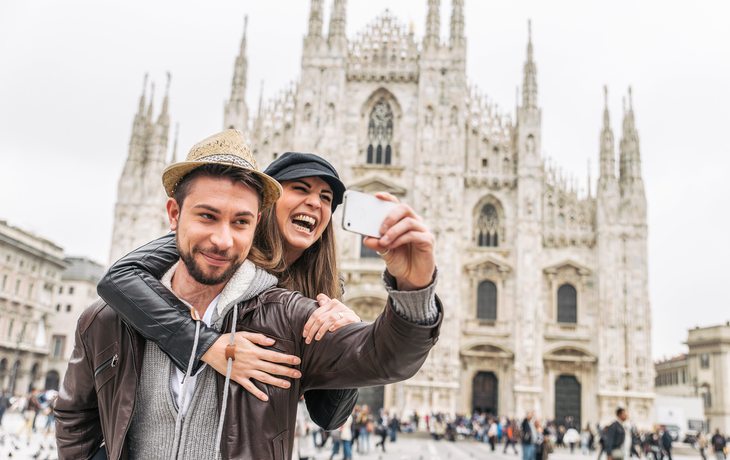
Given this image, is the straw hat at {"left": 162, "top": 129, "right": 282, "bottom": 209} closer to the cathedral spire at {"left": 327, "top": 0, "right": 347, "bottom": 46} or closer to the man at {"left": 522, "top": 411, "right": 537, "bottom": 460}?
the man at {"left": 522, "top": 411, "right": 537, "bottom": 460}

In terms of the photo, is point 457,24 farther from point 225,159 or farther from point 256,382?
point 256,382

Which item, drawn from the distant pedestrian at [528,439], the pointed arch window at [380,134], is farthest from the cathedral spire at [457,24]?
the distant pedestrian at [528,439]

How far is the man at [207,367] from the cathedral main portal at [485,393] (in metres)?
22.6

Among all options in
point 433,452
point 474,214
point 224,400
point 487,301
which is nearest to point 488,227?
point 474,214

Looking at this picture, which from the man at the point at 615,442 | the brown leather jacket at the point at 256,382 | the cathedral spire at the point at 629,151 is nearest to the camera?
the brown leather jacket at the point at 256,382

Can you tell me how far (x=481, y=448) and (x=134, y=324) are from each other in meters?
18.7

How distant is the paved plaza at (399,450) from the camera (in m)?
11.0

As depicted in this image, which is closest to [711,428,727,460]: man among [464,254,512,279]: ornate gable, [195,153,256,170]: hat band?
[464,254,512,279]: ornate gable

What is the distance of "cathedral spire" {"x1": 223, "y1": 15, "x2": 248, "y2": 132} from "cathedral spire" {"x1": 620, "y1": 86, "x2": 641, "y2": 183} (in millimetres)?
15085

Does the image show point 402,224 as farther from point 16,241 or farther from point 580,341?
point 16,241

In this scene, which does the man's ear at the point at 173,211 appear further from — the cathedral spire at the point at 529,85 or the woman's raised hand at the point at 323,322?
the cathedral spire at the point at 529,85

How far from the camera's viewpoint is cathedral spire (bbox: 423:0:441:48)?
82.8 ft

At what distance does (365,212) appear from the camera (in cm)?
123

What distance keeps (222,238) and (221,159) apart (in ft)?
0.64
